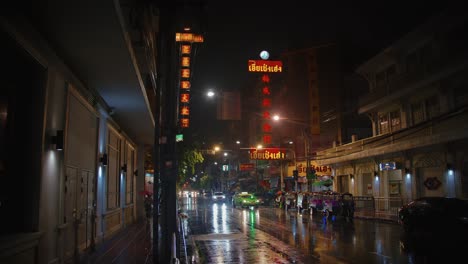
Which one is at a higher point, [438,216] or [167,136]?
[167,136]

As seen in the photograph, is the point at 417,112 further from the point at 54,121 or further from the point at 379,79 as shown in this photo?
the point at 54,121

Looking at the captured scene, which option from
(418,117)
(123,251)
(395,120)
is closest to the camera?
(123,251)

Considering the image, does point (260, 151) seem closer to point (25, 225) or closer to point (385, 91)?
point (385, 91)

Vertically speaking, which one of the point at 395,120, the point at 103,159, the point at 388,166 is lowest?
the point at 103,159

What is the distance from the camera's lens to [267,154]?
47.6 meters

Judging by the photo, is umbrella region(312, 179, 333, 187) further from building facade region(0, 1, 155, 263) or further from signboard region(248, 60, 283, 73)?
building facade region(0, 1, 155, 263)

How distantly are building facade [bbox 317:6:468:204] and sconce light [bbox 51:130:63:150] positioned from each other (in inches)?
677

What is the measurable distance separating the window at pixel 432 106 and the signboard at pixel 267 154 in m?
21.3

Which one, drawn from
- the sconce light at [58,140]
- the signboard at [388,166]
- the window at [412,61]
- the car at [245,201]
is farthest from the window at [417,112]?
the sconce light at [58,140]

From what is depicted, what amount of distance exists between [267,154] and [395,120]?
17700mm

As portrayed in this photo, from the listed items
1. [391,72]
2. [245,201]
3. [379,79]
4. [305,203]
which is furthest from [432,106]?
[245,201]

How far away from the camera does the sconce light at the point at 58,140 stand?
9.97 metres

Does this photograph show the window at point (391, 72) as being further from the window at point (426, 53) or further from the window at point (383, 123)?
the window at point (426, 53)

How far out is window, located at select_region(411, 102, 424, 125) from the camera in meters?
29.1
